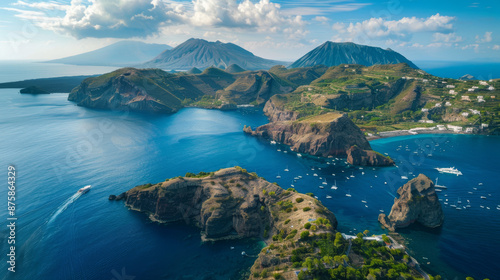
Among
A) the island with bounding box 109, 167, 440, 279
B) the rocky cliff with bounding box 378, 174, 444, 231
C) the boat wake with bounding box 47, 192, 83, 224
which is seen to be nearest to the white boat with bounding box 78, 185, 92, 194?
the boat wake with bounding box 47, 192, 83, 224

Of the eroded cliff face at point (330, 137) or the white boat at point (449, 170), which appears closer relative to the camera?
the white boat at point (449, 170)

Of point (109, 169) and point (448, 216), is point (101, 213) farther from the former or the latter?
point (448, 216)

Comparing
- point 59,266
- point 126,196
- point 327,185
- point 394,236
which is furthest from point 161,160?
point 394,236

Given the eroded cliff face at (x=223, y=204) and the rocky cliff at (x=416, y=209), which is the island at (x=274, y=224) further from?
the rocky cliff at (x=416, y=209)

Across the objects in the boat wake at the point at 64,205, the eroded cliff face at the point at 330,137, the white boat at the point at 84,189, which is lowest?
the boat wake at the point at 64,205

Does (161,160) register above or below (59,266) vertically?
above

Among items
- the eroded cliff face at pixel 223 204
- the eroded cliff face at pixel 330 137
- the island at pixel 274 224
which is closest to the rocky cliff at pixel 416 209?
the island at pixel 274 224

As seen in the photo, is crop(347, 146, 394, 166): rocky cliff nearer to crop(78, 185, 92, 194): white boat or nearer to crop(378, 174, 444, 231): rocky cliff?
crop(378, 174, 444, 231): rocky cliff
